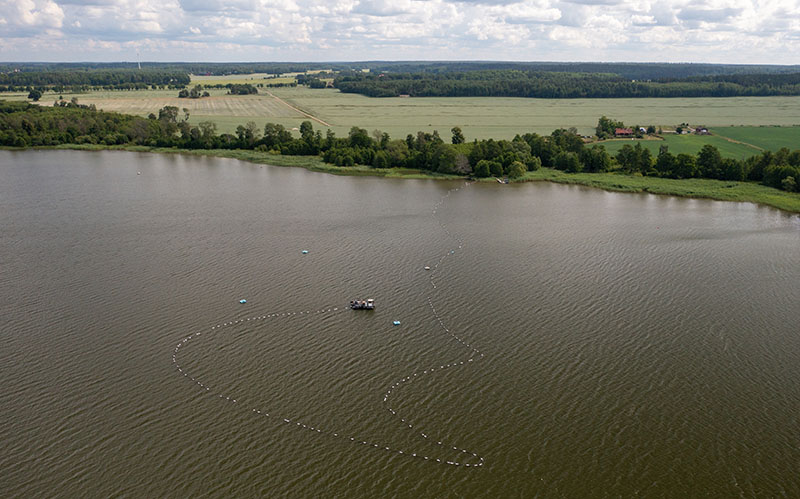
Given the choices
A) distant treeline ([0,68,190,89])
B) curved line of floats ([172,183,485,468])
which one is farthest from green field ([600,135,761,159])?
distant treeline ([0,68,190,89])

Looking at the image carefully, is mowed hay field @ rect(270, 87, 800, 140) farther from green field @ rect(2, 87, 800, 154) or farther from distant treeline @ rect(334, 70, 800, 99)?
distant treeline @ rect(334, 70, 800, 99)

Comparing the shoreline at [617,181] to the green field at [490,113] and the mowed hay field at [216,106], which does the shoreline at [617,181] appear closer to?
the green field at [490,113]

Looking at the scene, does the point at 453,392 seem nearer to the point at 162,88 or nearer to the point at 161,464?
the point at 161,464

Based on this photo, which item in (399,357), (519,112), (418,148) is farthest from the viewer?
(519,112)

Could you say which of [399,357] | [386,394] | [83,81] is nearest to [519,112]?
Answer: [399,357]

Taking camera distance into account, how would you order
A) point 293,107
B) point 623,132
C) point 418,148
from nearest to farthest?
point 418,148 → point 623,132 → point 293,107

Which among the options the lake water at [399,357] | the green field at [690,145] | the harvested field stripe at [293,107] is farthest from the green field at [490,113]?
the lake water at [399,357]

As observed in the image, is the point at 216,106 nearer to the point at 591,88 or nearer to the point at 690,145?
the point at 690,145

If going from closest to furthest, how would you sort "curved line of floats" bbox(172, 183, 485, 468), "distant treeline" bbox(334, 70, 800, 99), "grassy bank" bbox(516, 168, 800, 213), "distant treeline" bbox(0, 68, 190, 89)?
"curved line of floats" bbox(172, 183, 485, 468) → "grassy bank" bbox(516, 168, 800, 213) → "distant treeline" bbox(334, 70, 800, 99) → "distant treeline" bbox(0, 68, 190, 89)
